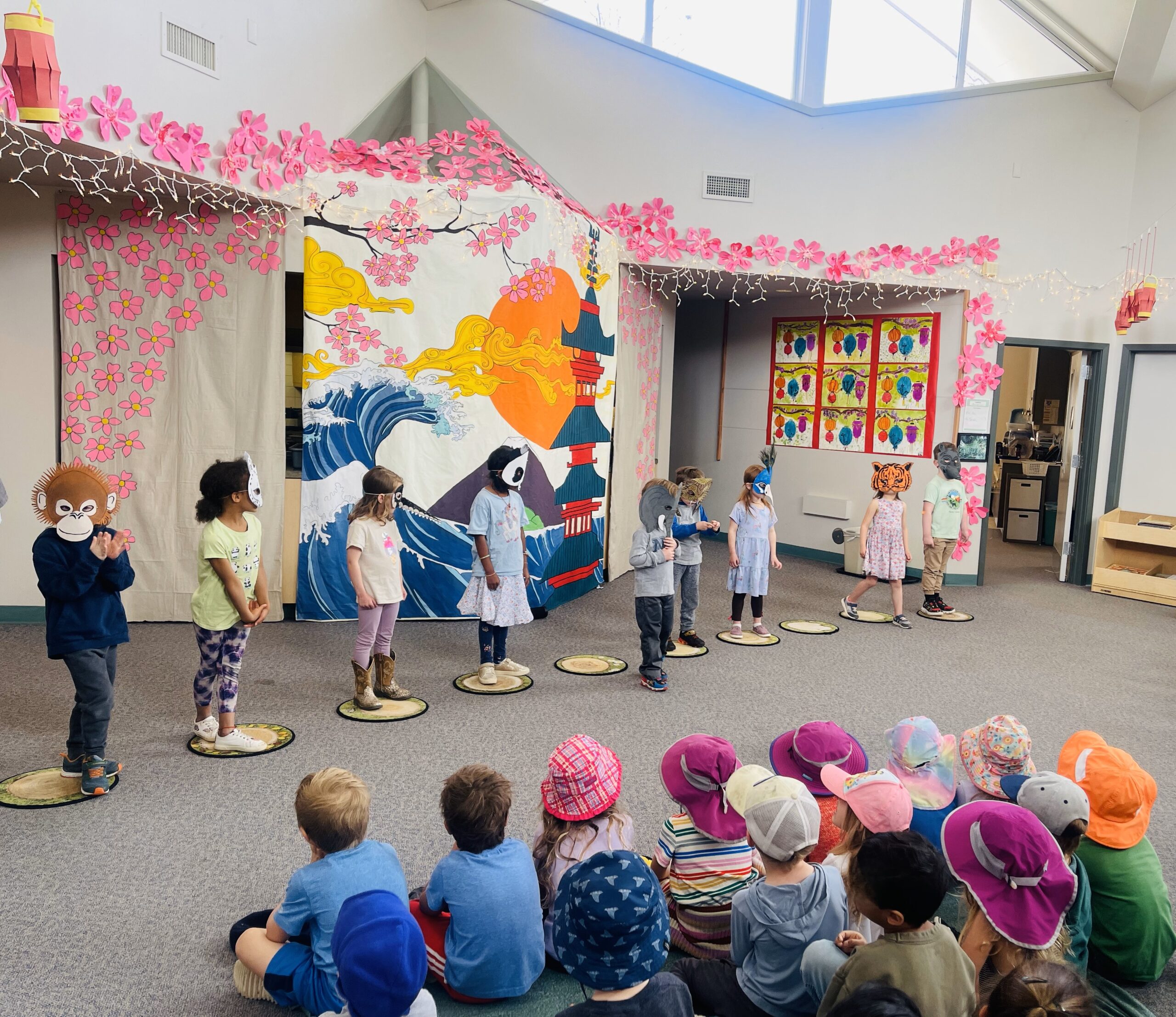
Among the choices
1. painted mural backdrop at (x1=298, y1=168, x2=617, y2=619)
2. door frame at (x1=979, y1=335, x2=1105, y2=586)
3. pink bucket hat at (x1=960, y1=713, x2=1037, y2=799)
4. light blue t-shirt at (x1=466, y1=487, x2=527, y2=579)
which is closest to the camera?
pink bucket hat at (x1=960, y1=713, x2=1037, y2=799)

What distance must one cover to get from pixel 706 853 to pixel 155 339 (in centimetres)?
468

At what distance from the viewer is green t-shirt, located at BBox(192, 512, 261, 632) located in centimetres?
359

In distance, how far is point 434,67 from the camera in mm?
6473

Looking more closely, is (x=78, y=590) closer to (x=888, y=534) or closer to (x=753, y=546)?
(x=753, y=546)

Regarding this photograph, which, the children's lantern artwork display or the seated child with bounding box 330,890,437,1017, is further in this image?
the children's lantern artwork display

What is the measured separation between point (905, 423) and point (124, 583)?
265 inches

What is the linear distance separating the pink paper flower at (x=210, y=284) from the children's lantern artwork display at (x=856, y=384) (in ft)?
18.1

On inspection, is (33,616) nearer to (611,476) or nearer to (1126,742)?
(611,476)

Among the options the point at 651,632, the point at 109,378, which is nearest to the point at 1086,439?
the point at 651,632

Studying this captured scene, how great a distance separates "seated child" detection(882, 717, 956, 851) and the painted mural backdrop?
3241 mm

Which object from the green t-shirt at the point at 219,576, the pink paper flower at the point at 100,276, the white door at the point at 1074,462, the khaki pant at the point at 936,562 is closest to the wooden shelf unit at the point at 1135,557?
the white door at the point at 1074,462

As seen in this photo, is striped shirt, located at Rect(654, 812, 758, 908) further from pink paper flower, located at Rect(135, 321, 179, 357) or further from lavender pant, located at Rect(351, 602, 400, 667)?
pink paper flower, located at Rect(135, 321, 179, 357)

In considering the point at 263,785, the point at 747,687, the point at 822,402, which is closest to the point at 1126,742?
the point at 747,687

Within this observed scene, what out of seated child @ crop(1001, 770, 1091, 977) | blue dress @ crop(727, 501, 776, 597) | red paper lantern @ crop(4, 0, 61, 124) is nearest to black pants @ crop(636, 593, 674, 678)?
blue dress @ crop(727, 501, 776, 597)
